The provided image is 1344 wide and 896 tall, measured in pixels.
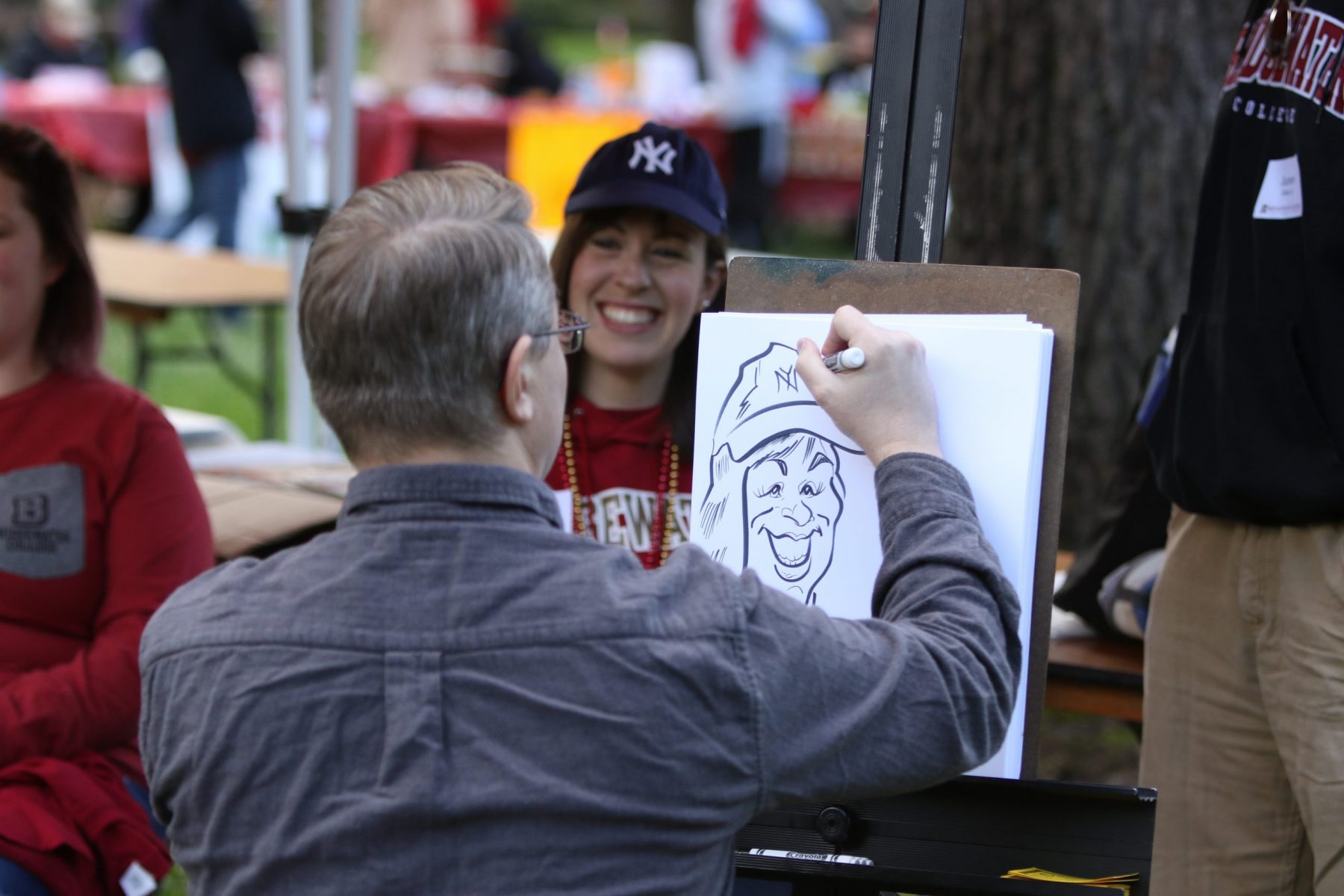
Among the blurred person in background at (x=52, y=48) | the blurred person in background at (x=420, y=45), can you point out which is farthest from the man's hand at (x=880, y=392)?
the blurred person in background at (x=52, y=48)

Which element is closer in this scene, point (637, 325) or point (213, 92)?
point (637, 325)

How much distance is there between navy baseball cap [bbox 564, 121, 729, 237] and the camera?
2166 millimetres

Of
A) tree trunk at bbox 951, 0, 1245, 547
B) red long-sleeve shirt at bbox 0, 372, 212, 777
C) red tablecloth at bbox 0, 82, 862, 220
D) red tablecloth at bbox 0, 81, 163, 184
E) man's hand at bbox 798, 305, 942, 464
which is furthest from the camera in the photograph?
red tablecloth at bbox 0, 81, 163, 184

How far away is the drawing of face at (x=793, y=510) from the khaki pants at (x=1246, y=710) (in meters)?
0.71

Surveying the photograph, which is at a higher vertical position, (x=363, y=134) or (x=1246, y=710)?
(x=363, y=134)

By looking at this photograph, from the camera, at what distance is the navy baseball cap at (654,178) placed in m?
2.17

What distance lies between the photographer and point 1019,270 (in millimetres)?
1405

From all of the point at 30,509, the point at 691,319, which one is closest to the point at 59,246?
the point at 30,509

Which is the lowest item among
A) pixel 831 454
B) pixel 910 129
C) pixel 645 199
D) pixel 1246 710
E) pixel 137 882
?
pixel 137 882

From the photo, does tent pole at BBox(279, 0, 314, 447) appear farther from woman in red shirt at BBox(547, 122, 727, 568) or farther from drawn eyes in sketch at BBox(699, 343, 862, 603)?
drawn eyes in sketch at BBox(699, 343, 862, 603)

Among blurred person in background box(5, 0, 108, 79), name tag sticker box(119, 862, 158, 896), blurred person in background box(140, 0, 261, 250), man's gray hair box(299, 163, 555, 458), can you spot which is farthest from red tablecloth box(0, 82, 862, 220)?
man's gray hair box(299, 163, 555, 458)

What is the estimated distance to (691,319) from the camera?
229cm

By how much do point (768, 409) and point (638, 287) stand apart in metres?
0.84

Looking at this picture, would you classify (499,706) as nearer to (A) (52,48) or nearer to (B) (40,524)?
(B) (40,524)
